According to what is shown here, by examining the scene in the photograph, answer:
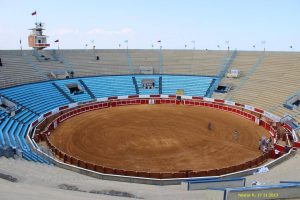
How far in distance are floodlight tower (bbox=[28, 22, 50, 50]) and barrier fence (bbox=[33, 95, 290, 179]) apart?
2773cm

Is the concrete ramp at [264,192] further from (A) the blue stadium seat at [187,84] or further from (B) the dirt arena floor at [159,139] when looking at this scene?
(A) the blue stadium seat at [187,84]

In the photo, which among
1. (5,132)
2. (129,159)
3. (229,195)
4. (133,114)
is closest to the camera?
(229,195)

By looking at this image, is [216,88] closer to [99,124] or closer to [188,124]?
[188,124]

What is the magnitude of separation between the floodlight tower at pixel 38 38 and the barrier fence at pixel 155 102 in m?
27.7

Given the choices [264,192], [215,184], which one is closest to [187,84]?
[215,184]

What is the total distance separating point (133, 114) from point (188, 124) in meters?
11.1

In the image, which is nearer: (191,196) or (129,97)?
(191,196)

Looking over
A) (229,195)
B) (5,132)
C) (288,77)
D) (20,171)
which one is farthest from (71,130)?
(288,77)

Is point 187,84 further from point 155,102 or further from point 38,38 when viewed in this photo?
point 38,38

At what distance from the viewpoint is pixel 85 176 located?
25125 mm

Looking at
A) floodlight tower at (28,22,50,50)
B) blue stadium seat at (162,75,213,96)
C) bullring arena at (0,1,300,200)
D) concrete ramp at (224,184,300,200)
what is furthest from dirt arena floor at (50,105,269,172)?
floodlight tower at (28,22,50,50)

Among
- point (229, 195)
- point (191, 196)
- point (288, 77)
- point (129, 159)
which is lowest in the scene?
point (129, 159)

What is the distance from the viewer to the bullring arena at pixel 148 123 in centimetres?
2023

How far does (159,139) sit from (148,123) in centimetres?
784
